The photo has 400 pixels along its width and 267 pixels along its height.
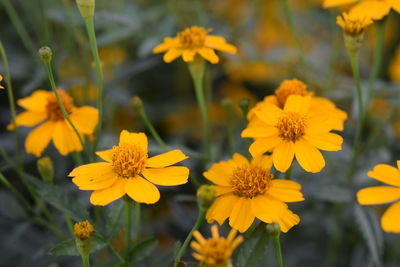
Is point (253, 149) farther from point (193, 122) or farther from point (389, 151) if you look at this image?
point (193, 122)

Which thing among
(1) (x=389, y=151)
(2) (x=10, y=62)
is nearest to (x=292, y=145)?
(1) (x=389, y=151)

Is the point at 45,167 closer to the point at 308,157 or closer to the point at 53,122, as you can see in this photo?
the point at 53,122

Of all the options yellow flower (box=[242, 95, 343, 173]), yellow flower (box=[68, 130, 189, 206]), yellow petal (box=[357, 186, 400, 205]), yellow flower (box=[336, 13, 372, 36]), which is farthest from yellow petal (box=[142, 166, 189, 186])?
yellow flower (box=[336, 13, 372, 36])

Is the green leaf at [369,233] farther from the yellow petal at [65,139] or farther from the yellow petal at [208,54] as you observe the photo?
the yellow petal at [65,139]

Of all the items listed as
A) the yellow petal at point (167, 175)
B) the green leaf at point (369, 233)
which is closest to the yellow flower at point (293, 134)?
the yellow petal at point (167, 175)

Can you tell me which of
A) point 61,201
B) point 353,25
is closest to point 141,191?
point 61,201
